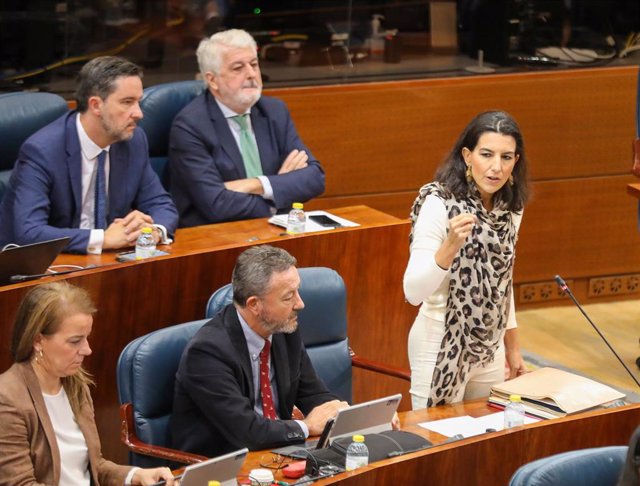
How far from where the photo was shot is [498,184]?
3799 millimetres

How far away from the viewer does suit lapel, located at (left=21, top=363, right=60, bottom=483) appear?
10.5 feet

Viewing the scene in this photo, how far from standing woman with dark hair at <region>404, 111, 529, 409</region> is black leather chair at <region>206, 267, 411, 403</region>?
28cm

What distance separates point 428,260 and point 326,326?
644mm

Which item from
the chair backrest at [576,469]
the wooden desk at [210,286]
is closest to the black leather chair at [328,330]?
the wooden desk at [210,286]

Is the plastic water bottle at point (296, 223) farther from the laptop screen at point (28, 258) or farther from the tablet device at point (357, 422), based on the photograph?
the tablet device at point (357, 422)

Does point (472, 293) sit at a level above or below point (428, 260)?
below

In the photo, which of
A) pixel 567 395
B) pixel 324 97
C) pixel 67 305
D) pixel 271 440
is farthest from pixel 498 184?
pixel 324 97

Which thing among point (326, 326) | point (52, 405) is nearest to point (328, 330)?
point (326, 326)

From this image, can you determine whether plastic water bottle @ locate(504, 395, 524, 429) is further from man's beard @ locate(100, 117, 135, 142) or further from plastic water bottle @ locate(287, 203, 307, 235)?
man's beard @ locate(100, 117, 135, 142)

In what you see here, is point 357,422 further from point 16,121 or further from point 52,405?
point 16,121

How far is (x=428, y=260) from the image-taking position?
3.62m

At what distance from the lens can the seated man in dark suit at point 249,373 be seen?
353cm

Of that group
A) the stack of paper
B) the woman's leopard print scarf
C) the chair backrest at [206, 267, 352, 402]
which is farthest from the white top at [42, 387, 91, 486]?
the stack of paper

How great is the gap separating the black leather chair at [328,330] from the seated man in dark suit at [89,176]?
0.61 meters
